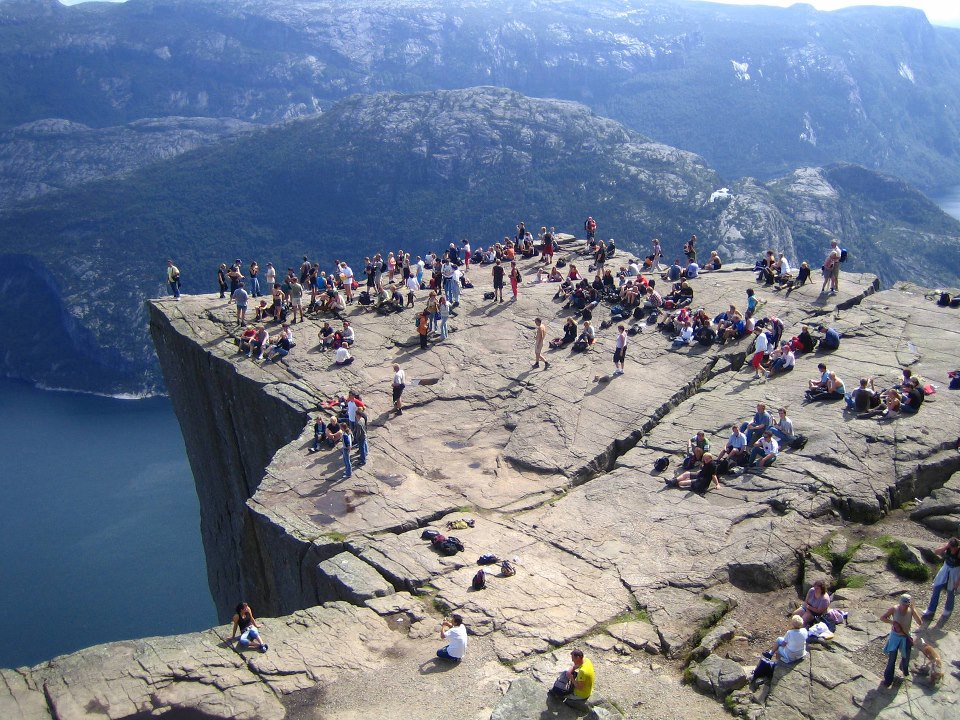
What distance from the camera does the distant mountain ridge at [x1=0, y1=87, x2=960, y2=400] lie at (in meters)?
163

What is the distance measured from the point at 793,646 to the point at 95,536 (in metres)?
88.3

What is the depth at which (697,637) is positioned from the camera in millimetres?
20266

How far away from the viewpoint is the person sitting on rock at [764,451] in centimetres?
2659

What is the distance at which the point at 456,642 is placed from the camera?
19688 millimetres

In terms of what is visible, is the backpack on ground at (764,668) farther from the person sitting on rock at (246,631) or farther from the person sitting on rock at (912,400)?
the person sitting on rock at (912,400)

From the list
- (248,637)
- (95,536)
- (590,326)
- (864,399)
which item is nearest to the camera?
(248,637)

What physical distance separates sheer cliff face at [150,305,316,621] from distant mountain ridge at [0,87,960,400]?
4644 inches

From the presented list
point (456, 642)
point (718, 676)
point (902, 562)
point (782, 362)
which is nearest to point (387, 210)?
point (782, 362)

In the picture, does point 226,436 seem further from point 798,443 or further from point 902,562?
point 902,562

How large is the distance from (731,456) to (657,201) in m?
142

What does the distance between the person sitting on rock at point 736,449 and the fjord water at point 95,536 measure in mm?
56512

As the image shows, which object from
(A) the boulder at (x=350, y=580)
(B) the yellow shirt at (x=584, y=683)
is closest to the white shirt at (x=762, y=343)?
(A) the boulder at (x=350, y=580)

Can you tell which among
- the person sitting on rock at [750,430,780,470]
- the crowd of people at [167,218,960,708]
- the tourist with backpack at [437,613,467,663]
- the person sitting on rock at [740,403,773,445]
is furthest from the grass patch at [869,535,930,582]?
the tourist with backpack at [437,613,467,663]

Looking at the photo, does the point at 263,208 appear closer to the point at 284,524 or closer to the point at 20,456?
the point at 20,456
